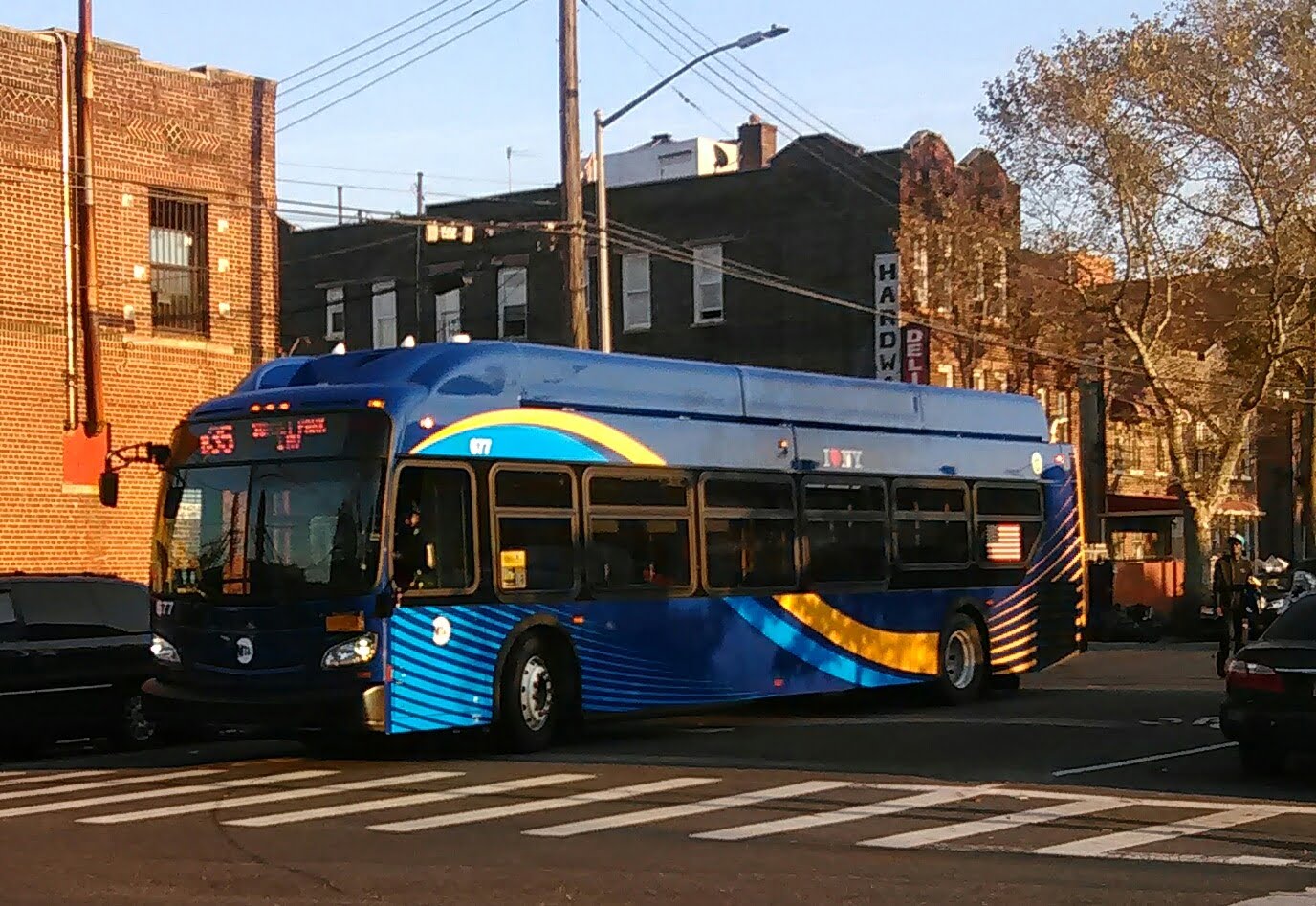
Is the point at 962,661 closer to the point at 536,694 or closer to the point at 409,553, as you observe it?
the point at 536,694

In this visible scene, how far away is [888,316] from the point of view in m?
42.8

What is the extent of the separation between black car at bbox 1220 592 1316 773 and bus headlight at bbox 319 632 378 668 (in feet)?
20.8

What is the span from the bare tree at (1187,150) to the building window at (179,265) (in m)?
17.0

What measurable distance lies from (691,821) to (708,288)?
Answer: 36343 mm

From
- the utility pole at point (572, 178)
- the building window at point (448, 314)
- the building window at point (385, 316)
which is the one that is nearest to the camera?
the utility pole at point (572, 178)

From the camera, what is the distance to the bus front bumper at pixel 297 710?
1497cm

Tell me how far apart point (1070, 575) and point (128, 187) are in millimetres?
13789

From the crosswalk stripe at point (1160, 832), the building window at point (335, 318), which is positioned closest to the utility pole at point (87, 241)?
the crosswalk stripe at point (1160, 832)

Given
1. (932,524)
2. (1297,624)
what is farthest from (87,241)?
(1297,624)

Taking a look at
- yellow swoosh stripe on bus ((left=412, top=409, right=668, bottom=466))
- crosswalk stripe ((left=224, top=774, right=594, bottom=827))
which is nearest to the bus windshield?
yellow swoosh stripe on bus ((left=412, top=409, right=668, bottom=466))

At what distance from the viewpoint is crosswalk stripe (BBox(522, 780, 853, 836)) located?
11.8m

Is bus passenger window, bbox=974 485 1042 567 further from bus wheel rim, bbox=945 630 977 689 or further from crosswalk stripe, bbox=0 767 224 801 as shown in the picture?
crosswalk stripe, bbox=0 767 224 801

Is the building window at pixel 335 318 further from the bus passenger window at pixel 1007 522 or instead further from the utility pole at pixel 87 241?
the bus passenger window at pixel 1007 522

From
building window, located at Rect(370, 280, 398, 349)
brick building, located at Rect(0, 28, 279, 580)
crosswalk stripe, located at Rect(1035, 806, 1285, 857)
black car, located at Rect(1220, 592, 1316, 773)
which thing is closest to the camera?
crosswalk stripe, located at Rect(1035, 806, 1285, 857)
